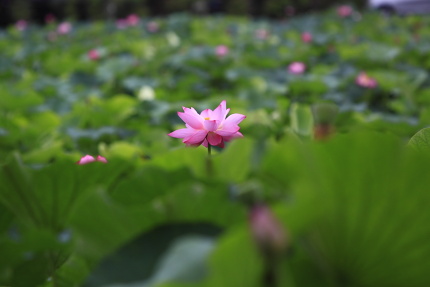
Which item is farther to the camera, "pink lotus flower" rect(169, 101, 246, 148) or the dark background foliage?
the dark background foliage

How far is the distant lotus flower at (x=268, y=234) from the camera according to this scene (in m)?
0.26

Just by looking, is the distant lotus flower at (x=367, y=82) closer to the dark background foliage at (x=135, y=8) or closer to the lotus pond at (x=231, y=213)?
the lotus pond at (x=231, y=213)

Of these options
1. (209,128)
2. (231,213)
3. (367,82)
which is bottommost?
(367,82)

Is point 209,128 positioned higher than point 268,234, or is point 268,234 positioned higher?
point 268,234

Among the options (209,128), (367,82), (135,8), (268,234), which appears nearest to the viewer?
(268,234)

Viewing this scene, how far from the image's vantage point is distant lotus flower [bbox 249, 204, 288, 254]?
0.85ft

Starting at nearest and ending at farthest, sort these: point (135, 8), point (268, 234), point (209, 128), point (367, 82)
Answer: point (268, 234) → point (209, 128) → point (367, 82) → point (135, 8)

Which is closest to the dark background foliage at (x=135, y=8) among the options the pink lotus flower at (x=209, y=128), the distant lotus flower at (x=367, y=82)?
the distant lotus flower at (x=367, y=82)

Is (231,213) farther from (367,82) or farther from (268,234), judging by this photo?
(367,82)

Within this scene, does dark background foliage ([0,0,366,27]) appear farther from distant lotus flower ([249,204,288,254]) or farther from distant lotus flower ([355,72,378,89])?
distant lotus flower ([249,204,288,254])

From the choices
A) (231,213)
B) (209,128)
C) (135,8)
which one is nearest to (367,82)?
(209,128)

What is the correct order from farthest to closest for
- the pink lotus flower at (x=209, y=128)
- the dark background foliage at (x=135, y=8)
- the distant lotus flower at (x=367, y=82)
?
the dark background foliage at (x=135, y=8) → the distant lotus flower at (x=367, y=82) → the pink lotus flower at (x=209, y=128)

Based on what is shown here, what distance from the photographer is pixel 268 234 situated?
0.85ft

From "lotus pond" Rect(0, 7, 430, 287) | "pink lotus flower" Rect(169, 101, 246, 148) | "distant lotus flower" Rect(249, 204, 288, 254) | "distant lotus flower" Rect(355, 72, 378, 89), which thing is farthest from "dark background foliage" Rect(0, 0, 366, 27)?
"distant lotus flower" Rect(249, 204, 288, 254)
